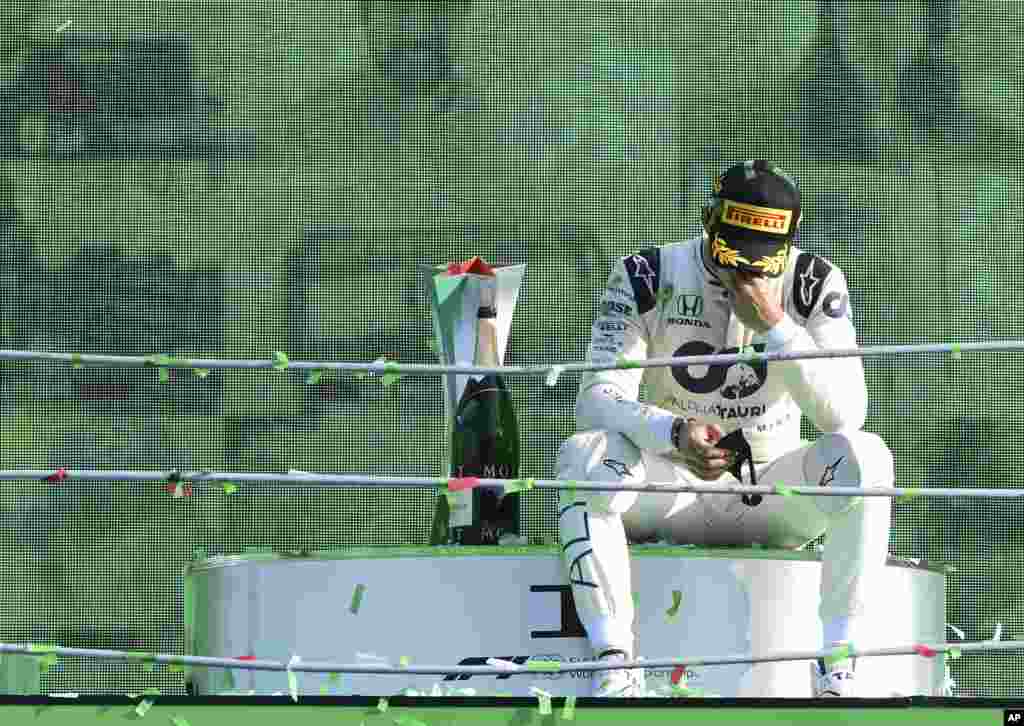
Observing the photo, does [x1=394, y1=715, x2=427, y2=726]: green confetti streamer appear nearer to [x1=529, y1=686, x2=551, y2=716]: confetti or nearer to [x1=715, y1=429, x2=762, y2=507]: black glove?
[x1=529, y1=686, x2=551, y2=716]: confetti

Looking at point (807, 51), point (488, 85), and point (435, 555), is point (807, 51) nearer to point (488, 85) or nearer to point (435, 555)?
point (488, 85)

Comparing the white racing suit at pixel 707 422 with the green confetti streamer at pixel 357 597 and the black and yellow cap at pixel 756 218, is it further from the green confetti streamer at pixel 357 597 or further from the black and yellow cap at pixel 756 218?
the green confetti streamer at pixel 357 597

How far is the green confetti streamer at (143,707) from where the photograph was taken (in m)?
2.72

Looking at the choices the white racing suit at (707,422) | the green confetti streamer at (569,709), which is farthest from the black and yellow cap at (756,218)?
the green confetti streamer at (569,709)

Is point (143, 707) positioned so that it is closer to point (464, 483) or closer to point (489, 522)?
point (464, 483)

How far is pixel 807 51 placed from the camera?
24.1 ft

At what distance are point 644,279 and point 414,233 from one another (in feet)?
12.4

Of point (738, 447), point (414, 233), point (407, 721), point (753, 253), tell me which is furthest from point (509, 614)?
point (414, 233)

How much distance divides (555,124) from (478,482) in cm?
466

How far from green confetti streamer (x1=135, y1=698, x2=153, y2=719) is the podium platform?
0.52 meters

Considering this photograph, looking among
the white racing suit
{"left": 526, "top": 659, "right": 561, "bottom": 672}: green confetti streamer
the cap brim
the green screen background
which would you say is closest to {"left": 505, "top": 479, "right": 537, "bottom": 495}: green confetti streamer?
{"left": 526, "top": 659, "right": 561, "bottom": 672}: green confetti streamer

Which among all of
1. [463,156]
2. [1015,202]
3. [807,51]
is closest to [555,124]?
[463,156]

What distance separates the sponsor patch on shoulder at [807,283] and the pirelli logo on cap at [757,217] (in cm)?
16

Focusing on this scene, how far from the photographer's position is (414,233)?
719 centimetres
